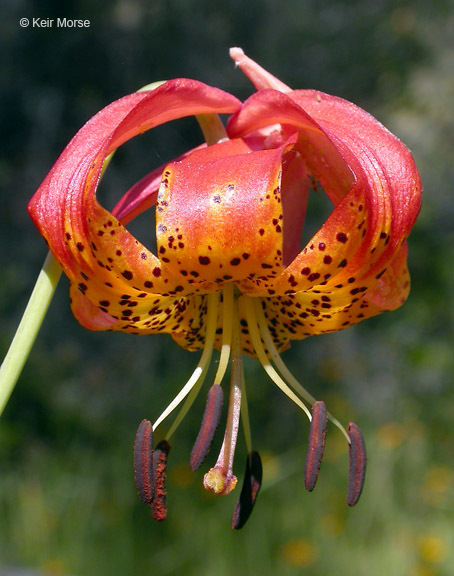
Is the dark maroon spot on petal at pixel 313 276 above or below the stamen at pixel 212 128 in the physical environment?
below

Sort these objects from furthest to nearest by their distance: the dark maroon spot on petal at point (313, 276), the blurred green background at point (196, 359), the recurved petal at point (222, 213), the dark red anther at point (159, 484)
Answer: the blurred green background at point (196, 359), the dark red anther at point (159, 484), the dark maroon spot on petal at point (313, 276), the recurved petal at point (222, 213)

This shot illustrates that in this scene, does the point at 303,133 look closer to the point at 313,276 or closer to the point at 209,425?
the point at 313,276

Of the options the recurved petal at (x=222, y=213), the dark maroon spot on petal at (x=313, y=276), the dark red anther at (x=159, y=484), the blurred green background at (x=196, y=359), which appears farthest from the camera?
the blurred green background at (x=196, y=359)

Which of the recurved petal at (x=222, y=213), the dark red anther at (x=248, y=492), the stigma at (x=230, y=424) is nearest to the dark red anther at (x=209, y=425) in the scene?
the stigma at (x=230, y=424)

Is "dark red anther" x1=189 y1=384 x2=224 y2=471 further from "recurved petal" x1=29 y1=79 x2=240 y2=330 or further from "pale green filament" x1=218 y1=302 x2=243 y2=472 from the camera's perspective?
"recurved petal" x1=29 y1=79 x2=240 y2=330

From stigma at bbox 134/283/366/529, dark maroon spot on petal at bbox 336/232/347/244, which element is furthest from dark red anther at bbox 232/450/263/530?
dark maroon spot on petal at bbox 336/232/347/244

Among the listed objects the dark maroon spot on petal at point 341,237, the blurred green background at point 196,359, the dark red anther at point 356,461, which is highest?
the dark maroon spot on petal at point 341,237

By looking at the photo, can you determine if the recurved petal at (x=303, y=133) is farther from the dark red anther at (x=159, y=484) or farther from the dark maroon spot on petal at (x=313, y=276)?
the dark red anther at (x=159, y=484)

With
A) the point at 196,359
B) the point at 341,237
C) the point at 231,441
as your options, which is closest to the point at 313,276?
the point at 341,237
